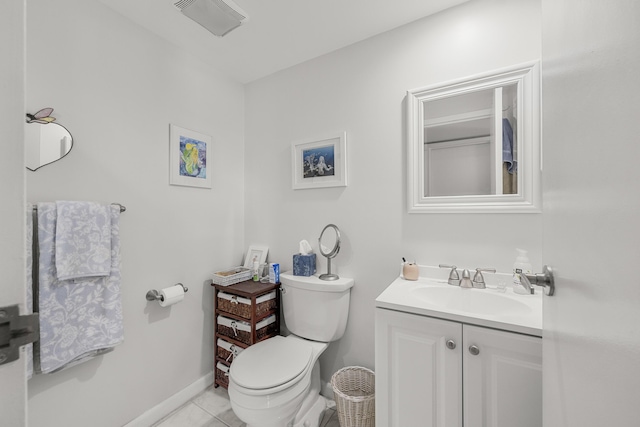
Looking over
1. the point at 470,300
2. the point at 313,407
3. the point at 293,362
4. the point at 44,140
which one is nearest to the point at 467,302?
the point at 470,300

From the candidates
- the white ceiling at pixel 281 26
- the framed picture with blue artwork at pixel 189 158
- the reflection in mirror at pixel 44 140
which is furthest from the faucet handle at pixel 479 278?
the reflection in mirror at pixel 44 140

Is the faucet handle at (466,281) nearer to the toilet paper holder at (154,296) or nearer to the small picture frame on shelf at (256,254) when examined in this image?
the small picture frame on shelf at (256,254)

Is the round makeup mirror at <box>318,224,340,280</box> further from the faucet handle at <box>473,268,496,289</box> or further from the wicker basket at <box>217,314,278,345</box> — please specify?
the faucet handle at <box>473,268,496,289</box>

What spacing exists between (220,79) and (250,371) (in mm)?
1986

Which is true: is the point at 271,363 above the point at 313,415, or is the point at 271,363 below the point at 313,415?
above

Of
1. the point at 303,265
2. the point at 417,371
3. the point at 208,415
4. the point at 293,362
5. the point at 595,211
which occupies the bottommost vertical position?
the point at 208,415

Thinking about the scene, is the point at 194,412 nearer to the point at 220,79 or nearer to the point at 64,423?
the point at 64,423

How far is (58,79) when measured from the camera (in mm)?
1208

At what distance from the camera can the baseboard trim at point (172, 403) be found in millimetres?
1484

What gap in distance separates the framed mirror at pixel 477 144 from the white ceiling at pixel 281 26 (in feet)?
1.51

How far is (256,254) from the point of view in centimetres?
205

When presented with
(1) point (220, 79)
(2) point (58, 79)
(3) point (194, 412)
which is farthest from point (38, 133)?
(3) point (194, 412)

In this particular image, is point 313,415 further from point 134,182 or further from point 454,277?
point 134,182

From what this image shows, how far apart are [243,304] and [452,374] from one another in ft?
4.01
